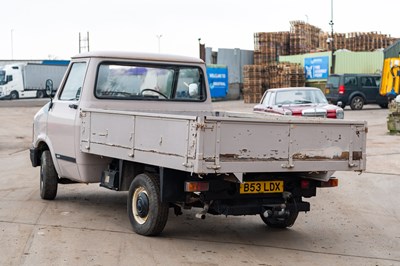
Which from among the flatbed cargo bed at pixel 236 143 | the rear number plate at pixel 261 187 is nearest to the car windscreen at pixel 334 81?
the flatbed cargo bed at pixel 236 143

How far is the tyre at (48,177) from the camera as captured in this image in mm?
10531

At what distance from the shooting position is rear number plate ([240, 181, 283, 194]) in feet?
24.9

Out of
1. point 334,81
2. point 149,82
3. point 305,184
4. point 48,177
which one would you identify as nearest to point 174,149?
point 305,184

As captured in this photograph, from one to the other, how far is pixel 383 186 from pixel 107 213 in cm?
547

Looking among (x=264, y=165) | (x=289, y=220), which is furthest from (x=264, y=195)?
(x=289, y=220)

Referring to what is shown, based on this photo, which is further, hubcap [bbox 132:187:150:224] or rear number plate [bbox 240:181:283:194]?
hubcap [bbox 132:187:150:224]

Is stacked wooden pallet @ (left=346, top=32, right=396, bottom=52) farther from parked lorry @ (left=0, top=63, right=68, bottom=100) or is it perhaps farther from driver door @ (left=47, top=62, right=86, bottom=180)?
driver door @ (left=47, top=62, right=86, bottom=180)

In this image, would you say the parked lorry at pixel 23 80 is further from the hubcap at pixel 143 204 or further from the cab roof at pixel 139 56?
the hubcap at pixel 143 204

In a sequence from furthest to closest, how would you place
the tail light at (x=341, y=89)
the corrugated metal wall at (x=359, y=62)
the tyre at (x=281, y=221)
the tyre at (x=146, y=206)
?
the corrugated metal wall at (x=359, y=62) < the tail light at (x=341, y=89) < the tyre at (x=281, y=221) < the tyre at (x=146, y=206)

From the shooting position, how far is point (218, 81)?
184ft

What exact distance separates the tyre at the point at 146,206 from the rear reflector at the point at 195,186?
2.03 feet

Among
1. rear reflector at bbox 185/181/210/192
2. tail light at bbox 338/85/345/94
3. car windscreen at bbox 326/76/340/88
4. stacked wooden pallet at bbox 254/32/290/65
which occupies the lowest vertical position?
rear reflector at bbox 185/181/210/192

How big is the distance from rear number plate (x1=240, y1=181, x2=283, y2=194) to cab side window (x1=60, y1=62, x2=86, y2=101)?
3241 mm

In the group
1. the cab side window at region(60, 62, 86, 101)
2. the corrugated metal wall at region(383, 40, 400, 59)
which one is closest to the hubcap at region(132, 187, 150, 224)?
the cab side window at region(60, 62, 86, 101)
